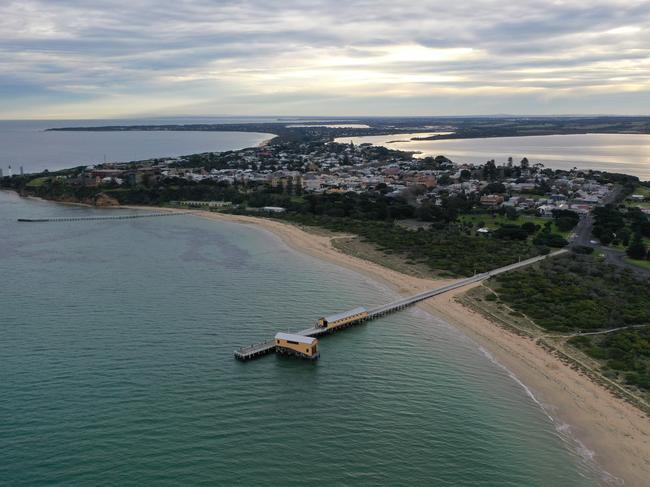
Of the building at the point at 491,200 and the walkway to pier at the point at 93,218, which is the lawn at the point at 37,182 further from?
the building at the point at 491,200

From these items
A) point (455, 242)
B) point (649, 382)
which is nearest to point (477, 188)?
point (455, 242)

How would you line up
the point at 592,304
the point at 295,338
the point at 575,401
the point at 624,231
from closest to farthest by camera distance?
the point at 575,401 < the point at 295,338 < the point at 592,304 < the point at 624,231

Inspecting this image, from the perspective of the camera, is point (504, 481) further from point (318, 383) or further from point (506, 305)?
point (506, 305)

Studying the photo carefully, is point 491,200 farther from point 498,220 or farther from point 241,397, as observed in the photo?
point 241,397

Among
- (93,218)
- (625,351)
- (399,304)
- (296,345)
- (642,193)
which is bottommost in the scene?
(625,351)

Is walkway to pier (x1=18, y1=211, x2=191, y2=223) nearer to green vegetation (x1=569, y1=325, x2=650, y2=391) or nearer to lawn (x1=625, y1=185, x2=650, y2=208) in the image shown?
green vegetation (x1=569, y1=325, x2=650, y2=391)

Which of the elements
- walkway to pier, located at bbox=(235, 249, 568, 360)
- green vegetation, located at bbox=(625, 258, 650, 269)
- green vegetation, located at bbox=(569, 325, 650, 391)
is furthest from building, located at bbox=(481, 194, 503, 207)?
green vegetation, located at bbox=(569, 325, 650, 391)

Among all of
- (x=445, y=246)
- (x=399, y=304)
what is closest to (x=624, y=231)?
(x=445, y=246)
